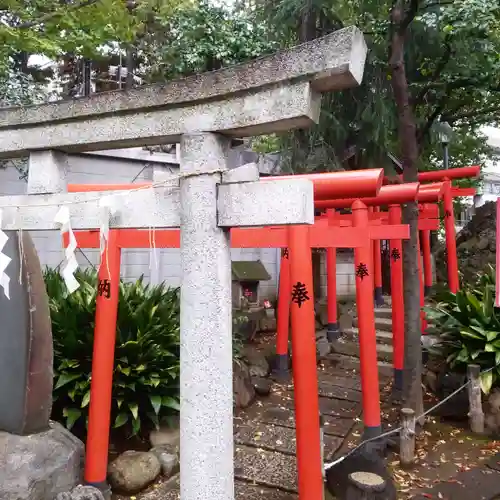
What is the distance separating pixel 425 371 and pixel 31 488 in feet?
22.5

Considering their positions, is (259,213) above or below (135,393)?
above

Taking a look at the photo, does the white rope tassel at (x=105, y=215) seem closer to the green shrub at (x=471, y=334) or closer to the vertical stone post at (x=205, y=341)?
the vertical stone post at (x=205, y=341)

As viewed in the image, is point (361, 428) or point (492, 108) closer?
point (361, 428)

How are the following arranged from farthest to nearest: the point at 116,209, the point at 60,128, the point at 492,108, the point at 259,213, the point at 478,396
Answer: the point at 492,108
the point at 478,396
the point at 60,128
the point at 116,209
the point at 259,213

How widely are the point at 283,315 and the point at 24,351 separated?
5.56m

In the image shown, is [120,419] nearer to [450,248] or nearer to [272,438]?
[272,438]

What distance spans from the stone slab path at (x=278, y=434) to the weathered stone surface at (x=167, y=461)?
0.13 meters

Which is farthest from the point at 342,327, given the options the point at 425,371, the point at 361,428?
the point at 361,428

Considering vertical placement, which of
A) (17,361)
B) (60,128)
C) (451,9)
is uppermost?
(451,9)

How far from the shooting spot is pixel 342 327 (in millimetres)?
11773

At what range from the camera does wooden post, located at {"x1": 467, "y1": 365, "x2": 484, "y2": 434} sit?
6617 millimetres

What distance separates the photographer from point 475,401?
665 centimetres

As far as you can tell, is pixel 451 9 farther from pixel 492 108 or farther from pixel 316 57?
pixel 492 108

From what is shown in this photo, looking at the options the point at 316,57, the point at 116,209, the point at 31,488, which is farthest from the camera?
the point at 31,488
